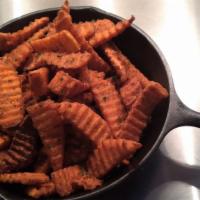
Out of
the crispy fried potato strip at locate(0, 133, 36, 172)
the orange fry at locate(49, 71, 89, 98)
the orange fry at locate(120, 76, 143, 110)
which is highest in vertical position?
the orange fry at locate(49, 71, 89, 98)

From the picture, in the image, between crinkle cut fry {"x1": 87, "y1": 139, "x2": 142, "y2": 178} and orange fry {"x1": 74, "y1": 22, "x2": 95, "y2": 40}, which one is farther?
orange fry {"x1": 74, "y1": 22, "x2": 95, "y2": 40}

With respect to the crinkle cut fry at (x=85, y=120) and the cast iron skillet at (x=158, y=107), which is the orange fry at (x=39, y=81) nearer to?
the crinkle cut fry at (x=85, y=120)

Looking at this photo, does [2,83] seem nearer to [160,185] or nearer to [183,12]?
[160,185]

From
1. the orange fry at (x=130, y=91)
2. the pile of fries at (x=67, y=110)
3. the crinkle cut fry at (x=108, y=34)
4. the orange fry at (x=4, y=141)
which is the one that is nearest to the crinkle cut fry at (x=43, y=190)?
the pile of fries at (x=67, y=110)

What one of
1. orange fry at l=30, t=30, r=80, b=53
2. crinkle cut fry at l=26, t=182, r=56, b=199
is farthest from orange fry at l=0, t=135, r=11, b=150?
orange fry at l=30, t=30, r=80, b=53

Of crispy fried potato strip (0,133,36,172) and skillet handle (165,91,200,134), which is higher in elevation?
skillet handle (165,91,200,134)

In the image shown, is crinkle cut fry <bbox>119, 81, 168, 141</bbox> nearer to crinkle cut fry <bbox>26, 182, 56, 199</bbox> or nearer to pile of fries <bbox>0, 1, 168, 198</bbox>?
pile of fries <bbox>0, 1, 168, 198</bbox>
